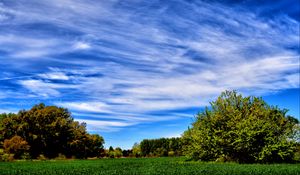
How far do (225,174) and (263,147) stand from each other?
20540mm

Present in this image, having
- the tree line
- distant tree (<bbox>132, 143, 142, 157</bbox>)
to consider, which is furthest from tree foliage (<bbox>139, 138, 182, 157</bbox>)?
the tree line

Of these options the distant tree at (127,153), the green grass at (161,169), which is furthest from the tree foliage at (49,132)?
the green grass at (161,169)

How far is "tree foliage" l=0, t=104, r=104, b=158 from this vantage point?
78.5 meters

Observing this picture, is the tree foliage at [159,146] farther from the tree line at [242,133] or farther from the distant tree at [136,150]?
the tree line at [242,133]

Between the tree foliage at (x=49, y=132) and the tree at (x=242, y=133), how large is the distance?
3763cm

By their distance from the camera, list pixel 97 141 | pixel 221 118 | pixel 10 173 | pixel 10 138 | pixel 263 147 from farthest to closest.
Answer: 1. pixel 97 141
2. pixel 10 138
3. pixel 221 118
4. pixel 263 147
5. pixel 10 173

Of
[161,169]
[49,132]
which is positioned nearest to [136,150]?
[49,132]

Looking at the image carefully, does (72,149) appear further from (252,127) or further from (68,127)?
(252,127)

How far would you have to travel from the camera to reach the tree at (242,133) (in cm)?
4856

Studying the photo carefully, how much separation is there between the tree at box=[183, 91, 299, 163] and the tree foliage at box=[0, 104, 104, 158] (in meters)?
37.6

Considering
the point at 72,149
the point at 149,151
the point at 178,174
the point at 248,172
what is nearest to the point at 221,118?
the point at 248,172

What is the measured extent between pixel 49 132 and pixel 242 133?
46704mm

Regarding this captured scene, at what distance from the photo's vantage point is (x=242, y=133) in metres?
48.4

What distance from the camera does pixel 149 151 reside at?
11294 centimetres
